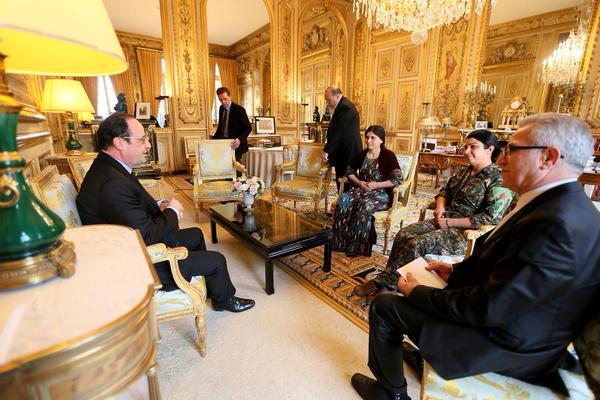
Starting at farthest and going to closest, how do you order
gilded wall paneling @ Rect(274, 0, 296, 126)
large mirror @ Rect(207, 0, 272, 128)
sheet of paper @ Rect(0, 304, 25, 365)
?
large mirror @ Rect(207, 0, 272, 128)
gilded wall paneling @ Rect(274, 0, 296, 126)
sheet of paper @ Rect(0, 304, 25, 365)

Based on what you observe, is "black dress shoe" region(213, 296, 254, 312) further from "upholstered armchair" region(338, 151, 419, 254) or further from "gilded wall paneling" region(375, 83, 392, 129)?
"gilded wall paneling" region(375, 83, 392, 129)

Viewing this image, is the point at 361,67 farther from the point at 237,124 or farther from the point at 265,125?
the point at 237,124

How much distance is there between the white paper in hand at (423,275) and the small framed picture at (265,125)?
560 centimetres

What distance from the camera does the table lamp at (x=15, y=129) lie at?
0.58 m

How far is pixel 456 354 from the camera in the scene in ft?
3.09

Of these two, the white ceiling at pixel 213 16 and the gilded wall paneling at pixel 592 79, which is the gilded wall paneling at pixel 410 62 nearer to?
the gilded wall paneling at pixel 592 79

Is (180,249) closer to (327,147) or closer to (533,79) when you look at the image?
(327,147)

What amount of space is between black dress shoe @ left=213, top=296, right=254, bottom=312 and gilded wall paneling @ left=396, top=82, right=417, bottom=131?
20.2 feet

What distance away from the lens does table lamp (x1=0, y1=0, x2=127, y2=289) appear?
580mm

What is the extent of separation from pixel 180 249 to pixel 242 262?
1319 mm

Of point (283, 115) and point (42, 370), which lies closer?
point (42, 370)

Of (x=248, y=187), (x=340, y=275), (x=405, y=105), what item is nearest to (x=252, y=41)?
(x=405, y=105)

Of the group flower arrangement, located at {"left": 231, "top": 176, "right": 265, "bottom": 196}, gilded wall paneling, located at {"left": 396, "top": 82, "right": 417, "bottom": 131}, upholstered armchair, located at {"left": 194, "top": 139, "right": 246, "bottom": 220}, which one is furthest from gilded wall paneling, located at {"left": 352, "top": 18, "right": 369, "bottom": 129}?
flower arrangement, located at {"left": 231, "top": 176, "right": 265, "bottom": 196}

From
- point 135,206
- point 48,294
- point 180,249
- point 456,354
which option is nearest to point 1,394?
Answer: point 48,294
